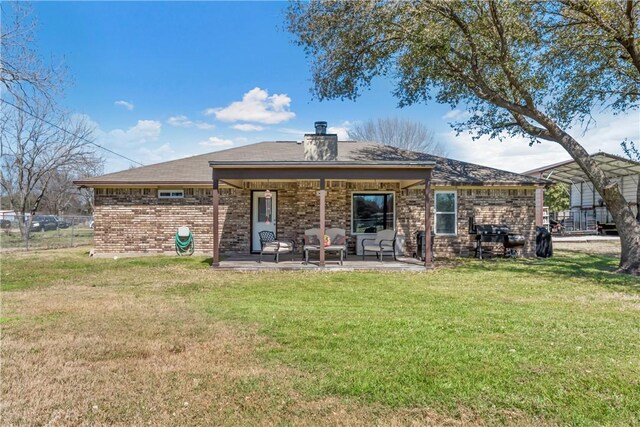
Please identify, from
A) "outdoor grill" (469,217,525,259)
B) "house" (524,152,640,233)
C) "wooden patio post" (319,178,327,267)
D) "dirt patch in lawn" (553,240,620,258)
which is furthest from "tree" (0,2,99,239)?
"house" (524,152,640,233)

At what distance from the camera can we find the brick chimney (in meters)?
12.5

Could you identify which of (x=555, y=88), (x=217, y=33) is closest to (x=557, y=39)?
(x=555, y=88)

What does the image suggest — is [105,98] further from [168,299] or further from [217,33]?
[168,299]

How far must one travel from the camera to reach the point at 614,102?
1142cm

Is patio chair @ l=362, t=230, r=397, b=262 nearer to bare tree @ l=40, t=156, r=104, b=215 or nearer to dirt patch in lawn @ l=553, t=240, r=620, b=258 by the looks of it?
dirt patch in lawn @ l=553, t=240, r=620, b=258

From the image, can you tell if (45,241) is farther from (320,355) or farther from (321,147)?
(320,355)

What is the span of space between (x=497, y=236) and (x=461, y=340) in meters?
8.74

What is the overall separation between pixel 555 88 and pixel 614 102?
1.94 meters

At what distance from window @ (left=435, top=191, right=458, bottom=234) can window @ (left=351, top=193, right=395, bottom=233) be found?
161 cm

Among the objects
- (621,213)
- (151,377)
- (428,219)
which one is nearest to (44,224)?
(428,219)

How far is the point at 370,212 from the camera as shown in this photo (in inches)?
485

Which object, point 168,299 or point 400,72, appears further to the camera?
point 400,72

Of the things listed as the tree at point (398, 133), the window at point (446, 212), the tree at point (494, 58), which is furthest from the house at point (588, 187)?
the window at point (446, 212)

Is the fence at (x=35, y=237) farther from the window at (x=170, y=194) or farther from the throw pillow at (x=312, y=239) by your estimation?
the throw pillow at (x=312, y=239)
